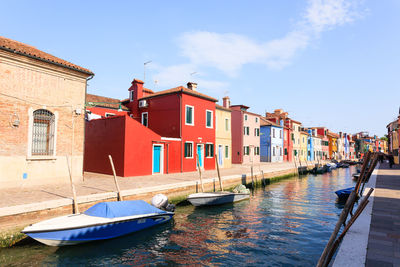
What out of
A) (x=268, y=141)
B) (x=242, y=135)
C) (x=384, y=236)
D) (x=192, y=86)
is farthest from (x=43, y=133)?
(x=268, y=141)

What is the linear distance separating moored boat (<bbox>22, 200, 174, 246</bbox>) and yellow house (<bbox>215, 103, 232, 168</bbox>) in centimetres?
1703

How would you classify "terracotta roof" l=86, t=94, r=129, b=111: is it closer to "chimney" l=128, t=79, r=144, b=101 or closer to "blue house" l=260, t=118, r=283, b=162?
"chimney" l=128, t=79, r=144, b=101

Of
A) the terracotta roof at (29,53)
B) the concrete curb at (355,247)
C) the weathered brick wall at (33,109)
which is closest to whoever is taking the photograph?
the concrete curb at (355,247)

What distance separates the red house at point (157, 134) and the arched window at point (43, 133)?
4.89 metres

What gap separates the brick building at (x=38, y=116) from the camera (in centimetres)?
1132

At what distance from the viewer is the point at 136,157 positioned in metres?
17.6

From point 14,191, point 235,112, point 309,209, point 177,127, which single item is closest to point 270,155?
point 235,112

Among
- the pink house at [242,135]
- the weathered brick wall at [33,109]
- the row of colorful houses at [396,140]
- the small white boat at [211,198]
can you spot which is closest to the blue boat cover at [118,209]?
the small white boat at [211,198]

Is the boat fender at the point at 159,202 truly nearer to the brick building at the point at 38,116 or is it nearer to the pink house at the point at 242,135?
the brick building at the point at 38,116

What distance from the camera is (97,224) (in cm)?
794

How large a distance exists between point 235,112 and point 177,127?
1523cm

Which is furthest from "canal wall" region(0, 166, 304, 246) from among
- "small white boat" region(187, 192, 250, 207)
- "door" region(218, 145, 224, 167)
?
"door" region(218, 145, 224, 167)

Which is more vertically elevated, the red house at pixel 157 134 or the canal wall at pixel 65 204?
the red house at pixel 157 134

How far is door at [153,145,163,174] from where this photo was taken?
19219mm
